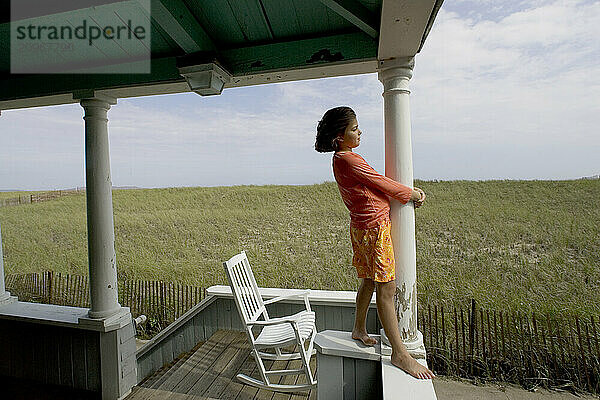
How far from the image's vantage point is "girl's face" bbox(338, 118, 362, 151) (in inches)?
44.9

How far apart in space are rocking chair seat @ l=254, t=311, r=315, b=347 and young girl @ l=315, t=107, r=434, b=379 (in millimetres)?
862

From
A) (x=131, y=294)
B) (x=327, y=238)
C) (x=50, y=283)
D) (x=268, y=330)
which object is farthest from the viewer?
(x=327, y=238)

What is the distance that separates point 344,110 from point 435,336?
2.54 meters

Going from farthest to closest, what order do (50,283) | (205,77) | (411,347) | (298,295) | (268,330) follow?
(50,283) → (298,295) → (268,330) → (205,77) → (411,347)

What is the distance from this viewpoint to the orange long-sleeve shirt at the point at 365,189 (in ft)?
3.58

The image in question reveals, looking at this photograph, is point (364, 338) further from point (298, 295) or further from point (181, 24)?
point (181, 24)

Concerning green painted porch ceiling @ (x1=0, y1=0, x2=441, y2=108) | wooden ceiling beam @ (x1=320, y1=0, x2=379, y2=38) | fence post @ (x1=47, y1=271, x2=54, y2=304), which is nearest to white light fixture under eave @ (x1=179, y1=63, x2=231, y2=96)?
green painted porch ceiling @ (x1=0, y1=0, x2=441, y2=108)

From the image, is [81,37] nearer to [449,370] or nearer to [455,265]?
[449,370]

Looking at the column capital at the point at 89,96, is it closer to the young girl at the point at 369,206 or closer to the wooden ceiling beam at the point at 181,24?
the wooden ceiling beam at the point at 181,24

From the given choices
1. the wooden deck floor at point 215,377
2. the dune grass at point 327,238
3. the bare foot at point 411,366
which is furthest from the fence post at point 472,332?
the bare foot at point 411,366

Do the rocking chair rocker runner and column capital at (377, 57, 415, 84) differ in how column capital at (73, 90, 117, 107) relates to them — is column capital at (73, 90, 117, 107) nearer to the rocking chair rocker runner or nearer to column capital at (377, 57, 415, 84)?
the rocking chair rocker runner

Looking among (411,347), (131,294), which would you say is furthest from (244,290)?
(131,294)

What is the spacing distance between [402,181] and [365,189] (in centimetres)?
19

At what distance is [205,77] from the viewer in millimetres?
1496
